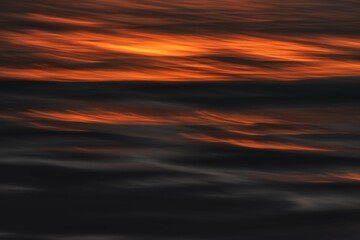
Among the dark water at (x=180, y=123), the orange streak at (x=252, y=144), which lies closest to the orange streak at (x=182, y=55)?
the dark water at (x=180, y=123)

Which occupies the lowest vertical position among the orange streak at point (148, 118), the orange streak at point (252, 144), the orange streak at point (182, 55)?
the orange streak at point (252, 144)

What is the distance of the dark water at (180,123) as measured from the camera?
4219mm

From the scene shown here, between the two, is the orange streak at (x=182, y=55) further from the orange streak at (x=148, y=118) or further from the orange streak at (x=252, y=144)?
the orange streak at (x=252, y=144)

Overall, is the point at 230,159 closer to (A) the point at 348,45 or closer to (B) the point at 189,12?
(A) the point at 348,45

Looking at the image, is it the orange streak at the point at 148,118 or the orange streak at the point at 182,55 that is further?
the orange streak at the point at 182,55

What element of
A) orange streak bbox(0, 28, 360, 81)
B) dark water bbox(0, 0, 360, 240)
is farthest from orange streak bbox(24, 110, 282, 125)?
orange streak bbox(0, 28, 360, 81)

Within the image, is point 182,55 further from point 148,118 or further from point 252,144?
point 252,144

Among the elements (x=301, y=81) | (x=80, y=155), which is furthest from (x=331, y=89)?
(x=80, y=155)

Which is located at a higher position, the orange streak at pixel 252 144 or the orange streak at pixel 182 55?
the orange streak at pixel 182 55

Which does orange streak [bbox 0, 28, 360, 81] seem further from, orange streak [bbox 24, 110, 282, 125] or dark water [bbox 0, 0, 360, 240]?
orange streak [bbox 24, 110, 282, 125]

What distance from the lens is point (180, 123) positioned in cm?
570

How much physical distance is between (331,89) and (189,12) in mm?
2722

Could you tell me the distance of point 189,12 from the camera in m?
9.10

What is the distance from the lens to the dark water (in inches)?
166
